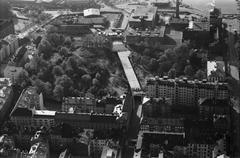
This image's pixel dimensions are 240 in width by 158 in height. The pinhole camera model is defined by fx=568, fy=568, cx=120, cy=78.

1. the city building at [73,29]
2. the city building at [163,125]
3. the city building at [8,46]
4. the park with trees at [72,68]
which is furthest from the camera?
the city building at [73,29]

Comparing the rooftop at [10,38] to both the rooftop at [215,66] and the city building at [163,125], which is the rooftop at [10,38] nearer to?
the rooftop at [215,66]

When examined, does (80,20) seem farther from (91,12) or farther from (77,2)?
(77,2)

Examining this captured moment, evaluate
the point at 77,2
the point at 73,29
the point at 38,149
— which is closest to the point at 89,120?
the point at 38,149

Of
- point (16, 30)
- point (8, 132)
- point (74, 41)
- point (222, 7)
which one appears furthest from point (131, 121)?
point (222, 7)

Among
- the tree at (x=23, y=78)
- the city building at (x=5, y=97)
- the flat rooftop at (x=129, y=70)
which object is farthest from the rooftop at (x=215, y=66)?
the city building at (x=5, y=97)

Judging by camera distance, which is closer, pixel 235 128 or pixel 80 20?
pixel 235 128

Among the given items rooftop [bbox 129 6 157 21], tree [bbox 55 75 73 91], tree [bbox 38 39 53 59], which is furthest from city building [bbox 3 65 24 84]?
rooftop [bbox 129 6 157 21]

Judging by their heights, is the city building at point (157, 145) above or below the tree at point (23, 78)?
above
